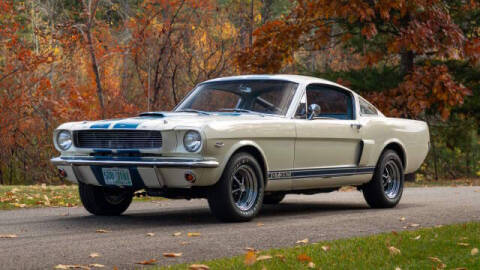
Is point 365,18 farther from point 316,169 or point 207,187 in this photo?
point 207,187

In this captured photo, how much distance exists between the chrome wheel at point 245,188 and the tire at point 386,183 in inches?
104

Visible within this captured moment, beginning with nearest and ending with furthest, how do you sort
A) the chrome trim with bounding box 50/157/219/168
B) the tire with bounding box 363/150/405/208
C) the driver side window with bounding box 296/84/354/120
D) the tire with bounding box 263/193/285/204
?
the chrome trim with bounding box 50/157/219/168
the driver side window with bounding box 296/84/354/120
the tire with bounding box 363/150/405/208
the tire with bounding box 263/193/285/204

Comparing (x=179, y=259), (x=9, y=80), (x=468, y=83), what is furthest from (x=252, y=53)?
(x=179, y=259)

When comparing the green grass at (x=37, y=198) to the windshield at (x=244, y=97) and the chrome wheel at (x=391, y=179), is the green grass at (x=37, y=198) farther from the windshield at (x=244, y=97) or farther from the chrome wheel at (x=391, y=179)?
the chrome wheel at (x=391, y=179)

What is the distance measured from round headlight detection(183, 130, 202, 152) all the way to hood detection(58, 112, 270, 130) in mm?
93

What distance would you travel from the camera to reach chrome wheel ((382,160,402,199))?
1145 centimetres

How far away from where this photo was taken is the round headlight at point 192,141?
27.6ft

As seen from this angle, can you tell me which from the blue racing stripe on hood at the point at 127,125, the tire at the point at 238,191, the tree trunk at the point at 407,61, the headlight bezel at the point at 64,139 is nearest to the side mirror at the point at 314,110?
the tire at the point at 238,191

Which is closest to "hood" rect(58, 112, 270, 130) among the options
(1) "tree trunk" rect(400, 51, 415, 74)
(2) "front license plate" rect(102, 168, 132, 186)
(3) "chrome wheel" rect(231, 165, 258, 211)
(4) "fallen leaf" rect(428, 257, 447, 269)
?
(2) "front license plate" rect(102, 168, 132, 186)

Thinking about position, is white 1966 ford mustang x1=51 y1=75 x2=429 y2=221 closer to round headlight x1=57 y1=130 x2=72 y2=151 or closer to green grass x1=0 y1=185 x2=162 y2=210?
round headlight x1=57 y1=130 x2=72 y2=151

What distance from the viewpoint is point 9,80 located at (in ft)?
81.8

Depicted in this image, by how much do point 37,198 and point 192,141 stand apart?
493 cm

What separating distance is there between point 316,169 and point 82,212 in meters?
3.07

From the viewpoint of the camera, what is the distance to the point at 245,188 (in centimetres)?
911
